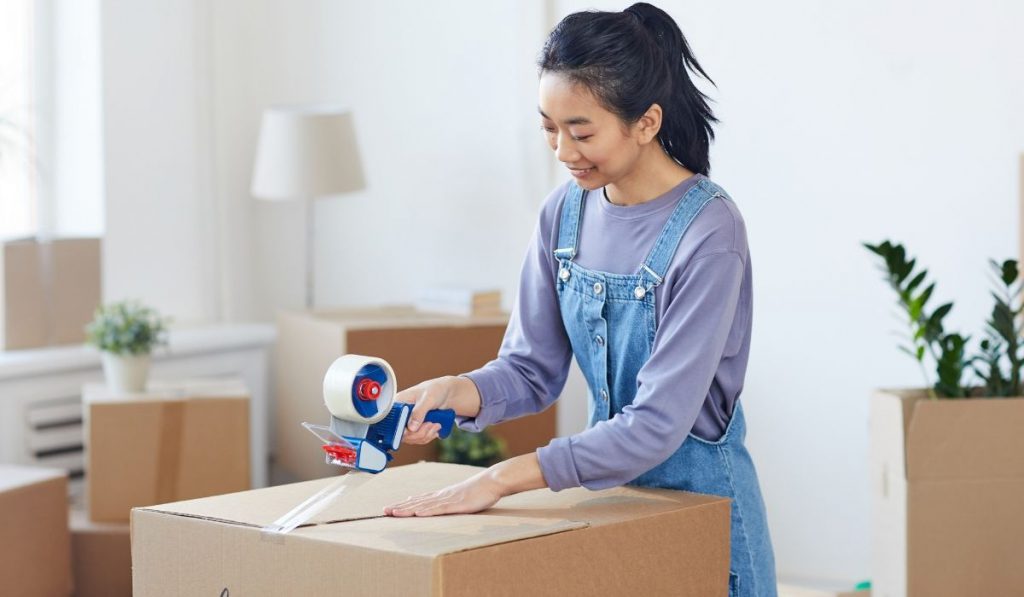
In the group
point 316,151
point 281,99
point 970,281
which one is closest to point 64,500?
point 316,151

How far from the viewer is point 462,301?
3422 mm

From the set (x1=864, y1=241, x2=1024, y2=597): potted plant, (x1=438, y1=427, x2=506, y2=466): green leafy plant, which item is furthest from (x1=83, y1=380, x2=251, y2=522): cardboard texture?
(x1=864, y1=241, x2=1024, y2=597): potted plant

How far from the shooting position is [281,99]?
4109mm

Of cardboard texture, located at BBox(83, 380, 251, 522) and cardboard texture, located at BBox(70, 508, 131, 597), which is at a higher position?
cardboard texture, located at BBox(83, 380, 251, 522)

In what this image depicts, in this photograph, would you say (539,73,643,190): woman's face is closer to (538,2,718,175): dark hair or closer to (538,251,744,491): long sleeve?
(538,2,718,175): dark hair

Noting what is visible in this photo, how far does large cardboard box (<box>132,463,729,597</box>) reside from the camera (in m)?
1.04

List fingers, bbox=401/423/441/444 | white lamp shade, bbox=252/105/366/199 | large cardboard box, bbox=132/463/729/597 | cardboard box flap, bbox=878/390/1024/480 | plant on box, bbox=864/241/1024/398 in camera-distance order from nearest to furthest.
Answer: large cardboard box, bbox=132/463/729/597, fingers, bbox=401/423/441/444, cardboard box flap, bbox=878/390/1024/480, plant on box, bbox=864/241/1024/398, white lamp shade, bbox=252/105/366/199

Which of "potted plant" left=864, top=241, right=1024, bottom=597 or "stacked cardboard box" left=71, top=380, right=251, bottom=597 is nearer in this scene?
"potted plant" left=864, top=241, right=1024, bottom=597

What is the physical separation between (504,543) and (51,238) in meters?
2.54

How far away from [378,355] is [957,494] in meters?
1.53

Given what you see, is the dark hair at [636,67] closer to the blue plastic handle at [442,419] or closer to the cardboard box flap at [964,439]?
the blue plastic handle at [442,419]

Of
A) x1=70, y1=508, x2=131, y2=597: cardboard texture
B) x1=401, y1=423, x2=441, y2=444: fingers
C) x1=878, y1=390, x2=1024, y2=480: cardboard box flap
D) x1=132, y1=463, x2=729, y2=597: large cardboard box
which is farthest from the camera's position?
x1=70, y1=508, x2=131, y2=597: cardboard texture

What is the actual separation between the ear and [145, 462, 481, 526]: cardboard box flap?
0.40 metres

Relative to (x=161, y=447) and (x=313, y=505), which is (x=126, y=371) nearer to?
(x=161, y=447)
